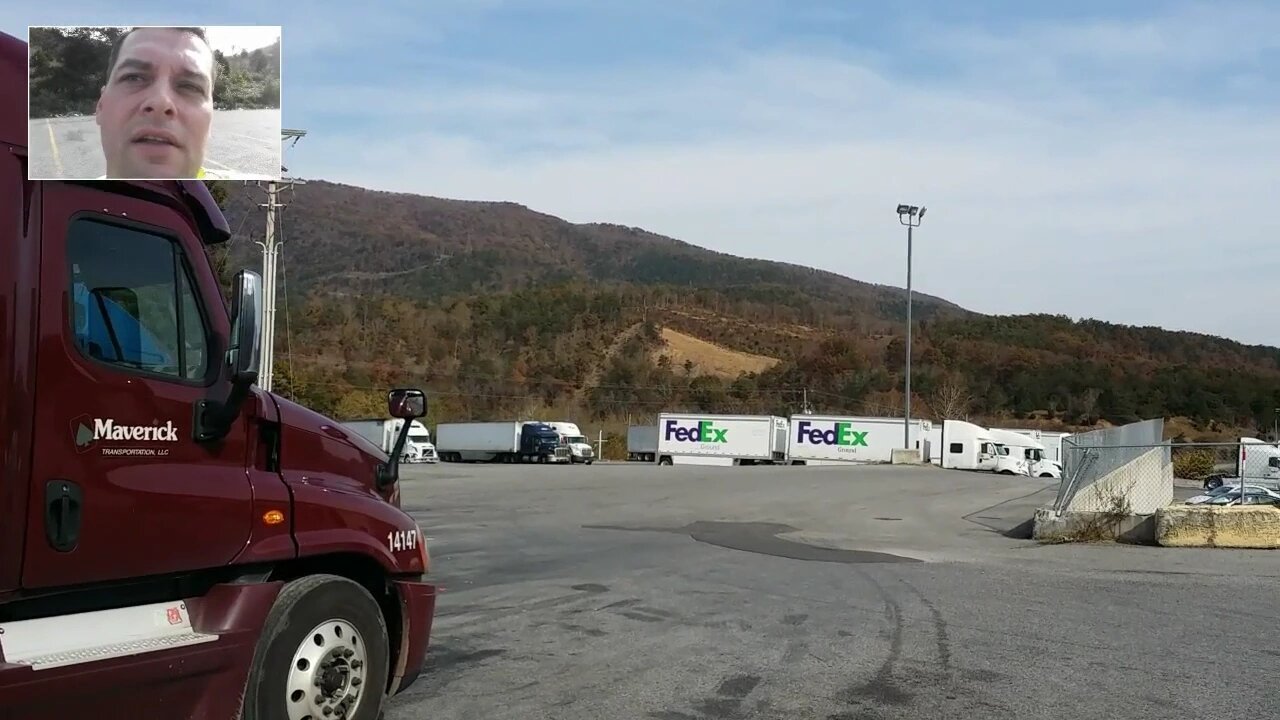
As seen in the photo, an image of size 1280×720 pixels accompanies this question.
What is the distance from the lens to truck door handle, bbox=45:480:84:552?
165 inches

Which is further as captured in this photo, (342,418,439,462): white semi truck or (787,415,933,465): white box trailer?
(787,415,933,465): white box trailer

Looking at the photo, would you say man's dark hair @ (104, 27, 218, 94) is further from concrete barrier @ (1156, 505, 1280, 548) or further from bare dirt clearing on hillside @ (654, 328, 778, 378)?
bare dirt clearing on hillside @ (654, 328, 778, 378)

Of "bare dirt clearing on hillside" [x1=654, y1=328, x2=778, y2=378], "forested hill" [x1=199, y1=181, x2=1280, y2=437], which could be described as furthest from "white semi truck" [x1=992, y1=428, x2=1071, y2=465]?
"bare dirt clearing on hillside" [x1=654, y1=328, x2=778, y2=378]

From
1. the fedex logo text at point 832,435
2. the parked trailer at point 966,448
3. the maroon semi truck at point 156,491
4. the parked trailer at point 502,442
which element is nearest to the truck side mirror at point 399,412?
the maroon semi truck at point 156,491

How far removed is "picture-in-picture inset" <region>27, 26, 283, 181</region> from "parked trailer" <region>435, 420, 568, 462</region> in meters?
65.1

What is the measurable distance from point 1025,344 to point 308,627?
145873 mm

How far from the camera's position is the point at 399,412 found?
5918mm

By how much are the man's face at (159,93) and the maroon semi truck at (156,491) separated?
34 cm

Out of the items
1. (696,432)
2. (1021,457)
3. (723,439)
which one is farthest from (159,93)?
(1021,457)

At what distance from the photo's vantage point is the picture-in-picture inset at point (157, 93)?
427 centimetres

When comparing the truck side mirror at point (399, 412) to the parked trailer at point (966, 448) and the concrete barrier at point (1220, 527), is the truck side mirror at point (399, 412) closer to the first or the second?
the concrete barrier at point (1220, 527)

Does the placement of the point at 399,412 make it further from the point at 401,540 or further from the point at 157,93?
the point at 157,93

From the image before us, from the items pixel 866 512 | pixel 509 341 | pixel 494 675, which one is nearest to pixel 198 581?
pixel 494 675

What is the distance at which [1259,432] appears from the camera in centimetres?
9944
